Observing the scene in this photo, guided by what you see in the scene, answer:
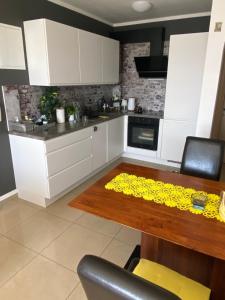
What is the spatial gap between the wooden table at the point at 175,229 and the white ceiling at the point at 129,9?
259 centimetres

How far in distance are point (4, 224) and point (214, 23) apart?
322 cm

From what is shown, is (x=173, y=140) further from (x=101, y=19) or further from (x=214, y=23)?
(x=101, y=19)

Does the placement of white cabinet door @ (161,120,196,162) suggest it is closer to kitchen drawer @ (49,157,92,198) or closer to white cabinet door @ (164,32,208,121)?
white cabinet door @ (164,32,208,121)

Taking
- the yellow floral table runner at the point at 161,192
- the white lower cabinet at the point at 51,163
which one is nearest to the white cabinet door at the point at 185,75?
the white lower cabinet at the point at 51,163

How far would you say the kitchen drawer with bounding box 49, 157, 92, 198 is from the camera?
2.60 m

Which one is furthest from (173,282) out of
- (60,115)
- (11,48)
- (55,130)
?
(11,48)

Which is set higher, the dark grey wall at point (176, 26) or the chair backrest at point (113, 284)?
the dark grey wall at point (176, 26)

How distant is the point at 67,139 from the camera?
105 inches

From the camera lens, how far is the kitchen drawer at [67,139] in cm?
244

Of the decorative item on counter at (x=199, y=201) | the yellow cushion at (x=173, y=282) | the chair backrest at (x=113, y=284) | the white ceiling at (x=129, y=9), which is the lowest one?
the yellow cushion at (x=173, y=282)

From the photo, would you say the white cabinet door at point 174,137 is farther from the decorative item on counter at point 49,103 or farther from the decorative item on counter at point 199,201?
the decorative item on counter at point 199,201

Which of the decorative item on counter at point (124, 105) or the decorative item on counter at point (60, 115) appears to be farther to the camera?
the decorative item on counter at point (124, 105)

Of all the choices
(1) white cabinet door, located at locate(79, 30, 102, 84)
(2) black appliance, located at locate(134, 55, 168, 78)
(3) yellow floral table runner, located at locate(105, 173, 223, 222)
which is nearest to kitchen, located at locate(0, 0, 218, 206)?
(1) white cabinet door, located at locate(79, 30, 102, 84)

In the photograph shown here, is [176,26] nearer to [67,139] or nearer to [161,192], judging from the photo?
[67,139]
